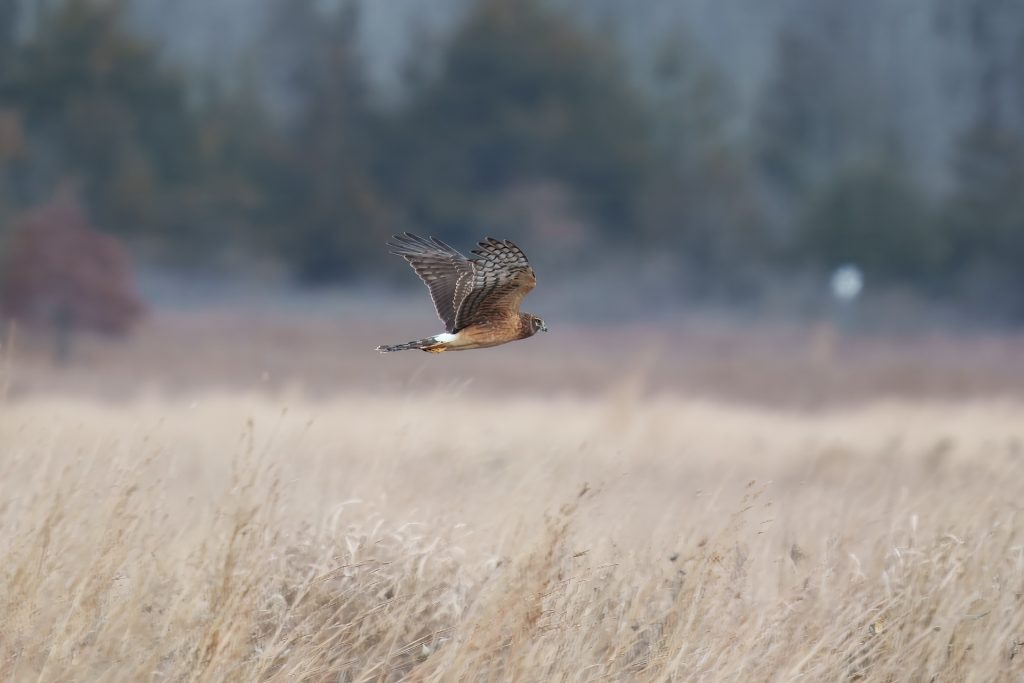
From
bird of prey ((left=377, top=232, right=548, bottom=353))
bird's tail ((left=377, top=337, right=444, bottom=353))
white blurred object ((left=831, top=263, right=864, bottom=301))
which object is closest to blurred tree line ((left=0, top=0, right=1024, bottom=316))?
white blurred object ((left=831, top=263, right=864, bottom=301))

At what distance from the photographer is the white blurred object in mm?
27594

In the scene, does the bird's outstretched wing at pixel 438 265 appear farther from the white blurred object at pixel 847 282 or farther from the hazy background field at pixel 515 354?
the white blurred object at pixel 847 282

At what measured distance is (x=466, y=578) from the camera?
430cm

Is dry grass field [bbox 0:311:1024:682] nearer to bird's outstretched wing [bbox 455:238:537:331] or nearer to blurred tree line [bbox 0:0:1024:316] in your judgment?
bird's outstretched wing [bbox 455:238:537:331]

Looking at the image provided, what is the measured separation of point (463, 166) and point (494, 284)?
2453 centimetres

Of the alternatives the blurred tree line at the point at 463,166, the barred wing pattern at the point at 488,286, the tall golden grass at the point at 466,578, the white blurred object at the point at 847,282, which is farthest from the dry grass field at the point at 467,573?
the white blurred object at the point at 847,282

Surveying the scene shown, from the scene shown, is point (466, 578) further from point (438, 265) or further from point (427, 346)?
point (438, 265)

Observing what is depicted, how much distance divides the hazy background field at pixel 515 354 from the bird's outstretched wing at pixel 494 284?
1.56 feet

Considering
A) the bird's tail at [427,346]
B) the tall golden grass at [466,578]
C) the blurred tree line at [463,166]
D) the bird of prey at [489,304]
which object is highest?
the blurred tree line at [463,166]

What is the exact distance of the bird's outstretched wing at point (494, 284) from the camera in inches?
166

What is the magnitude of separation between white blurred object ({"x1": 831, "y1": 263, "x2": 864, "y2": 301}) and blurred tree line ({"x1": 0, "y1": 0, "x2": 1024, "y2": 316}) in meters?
0.37

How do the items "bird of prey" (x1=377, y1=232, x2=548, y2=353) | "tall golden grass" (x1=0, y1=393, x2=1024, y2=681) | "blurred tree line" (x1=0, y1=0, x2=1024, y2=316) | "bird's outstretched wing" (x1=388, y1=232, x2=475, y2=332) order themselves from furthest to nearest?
"blurred tree line" (x1=0, y1=0, x2=1024, y2=316) < "bird's outstretched wing" (x1=388, y1=232, x2=475, y2=332) < "bird of prey" (x1=377, y1=232, x2=548, y2=353) < "tall golden grass" (x1=0, y1=393, x2=1024, y2=681)

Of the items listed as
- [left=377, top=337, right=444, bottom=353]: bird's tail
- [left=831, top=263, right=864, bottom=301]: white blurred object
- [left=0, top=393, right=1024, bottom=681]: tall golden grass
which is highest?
[left=831, top=263, right=864, bottom=301]: white blurred object

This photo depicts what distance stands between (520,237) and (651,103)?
5.43 metres
